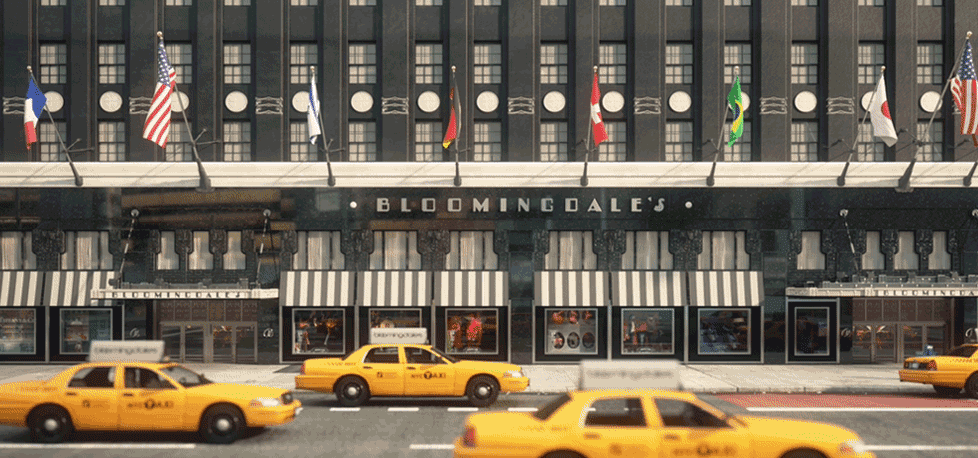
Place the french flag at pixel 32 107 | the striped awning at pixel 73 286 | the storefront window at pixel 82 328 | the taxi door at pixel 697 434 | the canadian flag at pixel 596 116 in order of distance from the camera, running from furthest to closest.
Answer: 1. the storefront window at pixel 82 328
2. the striped awning at pixel 73 286
3. the french flag at pixel 32 107
4. the canadian flag at pixel 596 116
5. the taxi door at pixel 697 434

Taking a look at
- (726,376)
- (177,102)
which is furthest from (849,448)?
(177,102)

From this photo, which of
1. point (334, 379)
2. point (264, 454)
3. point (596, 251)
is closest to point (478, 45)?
point (596, 251)

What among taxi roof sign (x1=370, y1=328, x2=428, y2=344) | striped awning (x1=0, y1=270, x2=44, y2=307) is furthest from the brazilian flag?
striped awning (x1=0, y1=270, x2=44, y2=307)

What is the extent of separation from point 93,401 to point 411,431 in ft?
20.6

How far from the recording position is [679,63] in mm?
31938

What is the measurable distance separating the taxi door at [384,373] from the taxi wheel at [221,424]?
16.1 feet

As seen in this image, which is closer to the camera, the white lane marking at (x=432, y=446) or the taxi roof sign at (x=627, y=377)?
the taxi roof sign at (x=627, y=377)

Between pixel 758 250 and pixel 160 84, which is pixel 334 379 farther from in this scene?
pixel 758 250

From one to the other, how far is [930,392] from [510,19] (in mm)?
19262

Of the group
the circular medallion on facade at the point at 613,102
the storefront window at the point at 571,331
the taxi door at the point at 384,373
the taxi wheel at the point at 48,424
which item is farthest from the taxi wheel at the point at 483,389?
the circular medallion on facade at the point at 613,102

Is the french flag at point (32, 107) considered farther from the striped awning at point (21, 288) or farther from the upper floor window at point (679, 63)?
the upper floor window at point (679, 63)

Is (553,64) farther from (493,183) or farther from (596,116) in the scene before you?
(493,183)

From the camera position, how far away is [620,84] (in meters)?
31.8

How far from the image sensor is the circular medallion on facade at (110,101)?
31984mm
